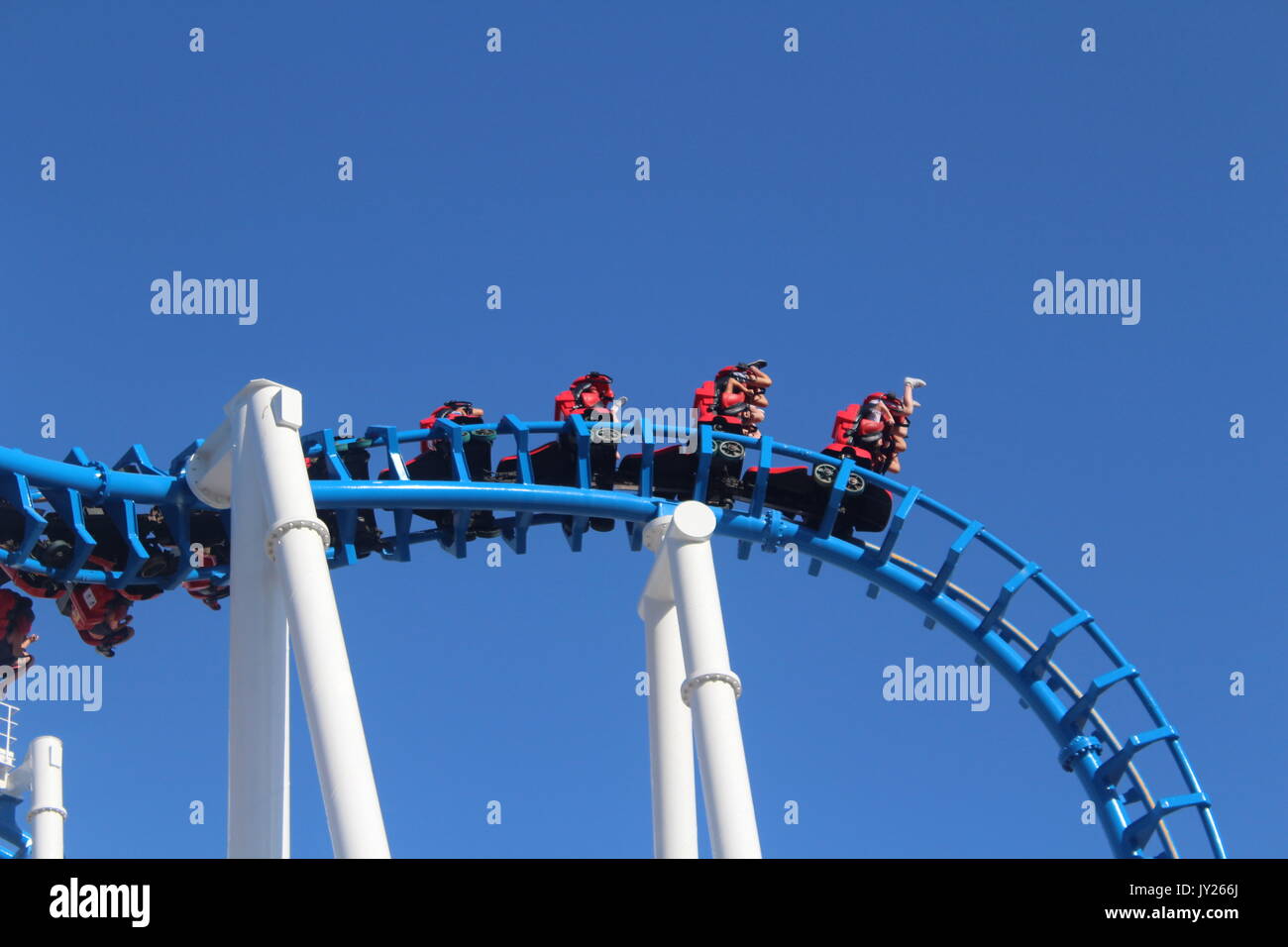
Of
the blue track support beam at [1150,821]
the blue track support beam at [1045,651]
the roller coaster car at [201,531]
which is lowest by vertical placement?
the blue track support beam at [1150,821]

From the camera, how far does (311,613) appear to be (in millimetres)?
5883

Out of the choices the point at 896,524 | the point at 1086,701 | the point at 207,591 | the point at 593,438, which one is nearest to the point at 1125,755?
the point at 1086,701

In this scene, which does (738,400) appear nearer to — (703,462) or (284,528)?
(703,462)

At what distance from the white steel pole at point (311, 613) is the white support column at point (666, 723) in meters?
1.81

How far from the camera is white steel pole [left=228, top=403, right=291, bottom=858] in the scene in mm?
5816

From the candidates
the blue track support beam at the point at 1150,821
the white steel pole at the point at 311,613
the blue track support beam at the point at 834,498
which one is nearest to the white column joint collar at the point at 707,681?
the white steel pole at the point at 311,613

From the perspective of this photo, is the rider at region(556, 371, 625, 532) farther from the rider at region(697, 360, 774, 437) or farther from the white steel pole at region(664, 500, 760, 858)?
the white steel pole at region(664, 500, 760, 858)

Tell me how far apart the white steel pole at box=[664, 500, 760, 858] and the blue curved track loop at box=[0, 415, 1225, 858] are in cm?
146

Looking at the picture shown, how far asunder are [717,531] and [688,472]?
339mm

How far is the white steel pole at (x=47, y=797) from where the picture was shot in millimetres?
9719

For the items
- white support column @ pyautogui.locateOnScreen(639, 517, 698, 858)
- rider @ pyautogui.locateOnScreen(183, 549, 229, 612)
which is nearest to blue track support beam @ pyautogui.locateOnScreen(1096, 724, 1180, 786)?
white support column @ pyautogui.locateOnScreen(639, 517, 698, 858)

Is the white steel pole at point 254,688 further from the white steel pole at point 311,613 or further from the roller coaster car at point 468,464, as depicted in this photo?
the roller coaster car at point 468,464
